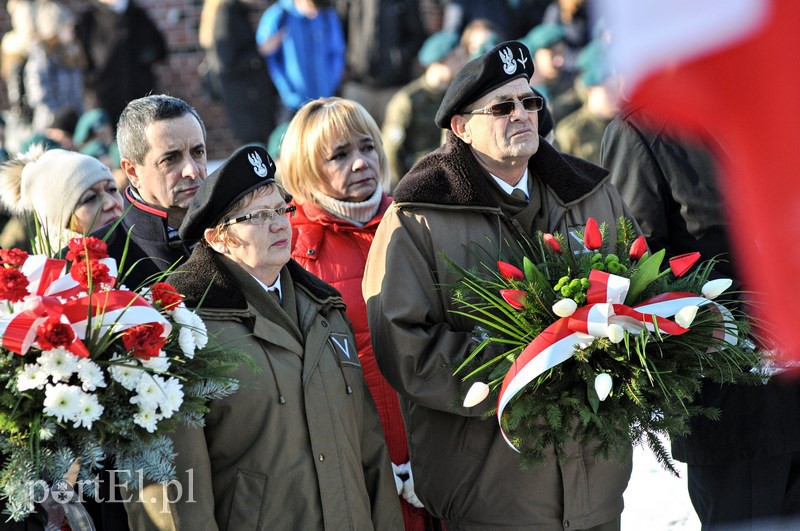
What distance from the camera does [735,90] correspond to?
1079 mm

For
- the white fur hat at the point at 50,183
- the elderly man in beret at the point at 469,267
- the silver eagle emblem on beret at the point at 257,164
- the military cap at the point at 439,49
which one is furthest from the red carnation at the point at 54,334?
the military cap at the point at 439,49

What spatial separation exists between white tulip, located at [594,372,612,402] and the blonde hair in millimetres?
1702

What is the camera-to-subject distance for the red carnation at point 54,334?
290 centimetres

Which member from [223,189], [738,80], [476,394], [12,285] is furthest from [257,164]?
[738,80]

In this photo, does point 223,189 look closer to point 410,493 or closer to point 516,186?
point 516,186

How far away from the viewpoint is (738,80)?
108 centimetres

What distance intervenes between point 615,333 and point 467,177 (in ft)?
2.95

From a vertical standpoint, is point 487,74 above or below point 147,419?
above

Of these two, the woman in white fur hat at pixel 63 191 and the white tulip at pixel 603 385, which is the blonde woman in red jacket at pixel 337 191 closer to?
the woman in white fur hat at pixel 63 191

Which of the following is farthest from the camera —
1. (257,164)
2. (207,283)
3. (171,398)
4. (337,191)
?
(337,191)

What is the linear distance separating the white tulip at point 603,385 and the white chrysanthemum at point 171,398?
117cm

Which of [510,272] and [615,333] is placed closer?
[615,333]

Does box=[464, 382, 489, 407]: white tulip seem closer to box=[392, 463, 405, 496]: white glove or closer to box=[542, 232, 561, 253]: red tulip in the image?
box=[542, 232, 561, 253]: red tulip

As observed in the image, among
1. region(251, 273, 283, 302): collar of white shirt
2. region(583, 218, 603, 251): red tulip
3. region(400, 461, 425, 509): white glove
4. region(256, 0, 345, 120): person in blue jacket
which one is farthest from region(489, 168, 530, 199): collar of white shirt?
region(256, 0, 345, 120): person in blue jacket
